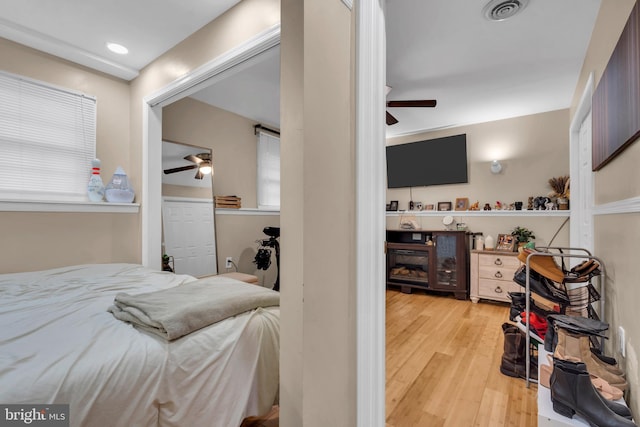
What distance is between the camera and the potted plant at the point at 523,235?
12.3 ft

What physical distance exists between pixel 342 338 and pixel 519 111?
4.34 metres

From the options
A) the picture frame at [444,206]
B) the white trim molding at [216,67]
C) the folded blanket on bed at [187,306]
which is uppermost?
the white trim molding at [216,67]

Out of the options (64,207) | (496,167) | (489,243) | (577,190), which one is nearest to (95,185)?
(64,207)

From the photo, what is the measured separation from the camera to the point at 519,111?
3785mm

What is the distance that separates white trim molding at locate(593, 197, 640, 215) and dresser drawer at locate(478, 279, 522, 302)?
1.92m

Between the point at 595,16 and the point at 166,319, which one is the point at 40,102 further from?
the point at 595,16

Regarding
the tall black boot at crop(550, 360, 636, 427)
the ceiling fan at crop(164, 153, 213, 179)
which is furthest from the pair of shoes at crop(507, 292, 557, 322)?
the ceiling fan at crop(164, 153, 213, 179)

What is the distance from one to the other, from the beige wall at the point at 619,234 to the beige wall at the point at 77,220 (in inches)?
137

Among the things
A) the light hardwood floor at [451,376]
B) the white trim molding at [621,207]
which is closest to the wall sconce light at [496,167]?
the light hardwood floor at [451,376]

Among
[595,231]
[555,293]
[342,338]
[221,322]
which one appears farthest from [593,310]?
[221,322]

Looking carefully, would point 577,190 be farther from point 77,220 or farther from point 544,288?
point 77,220

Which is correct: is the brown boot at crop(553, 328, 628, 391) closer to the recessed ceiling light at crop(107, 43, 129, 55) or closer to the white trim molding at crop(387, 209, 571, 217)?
the white trim molding at crop(387, 209, 571, 217)

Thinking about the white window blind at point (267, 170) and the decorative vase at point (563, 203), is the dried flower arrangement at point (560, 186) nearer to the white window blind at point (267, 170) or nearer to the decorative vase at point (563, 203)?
the decorative vase at point (563, 203)

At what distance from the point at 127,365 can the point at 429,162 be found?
15.1ft
